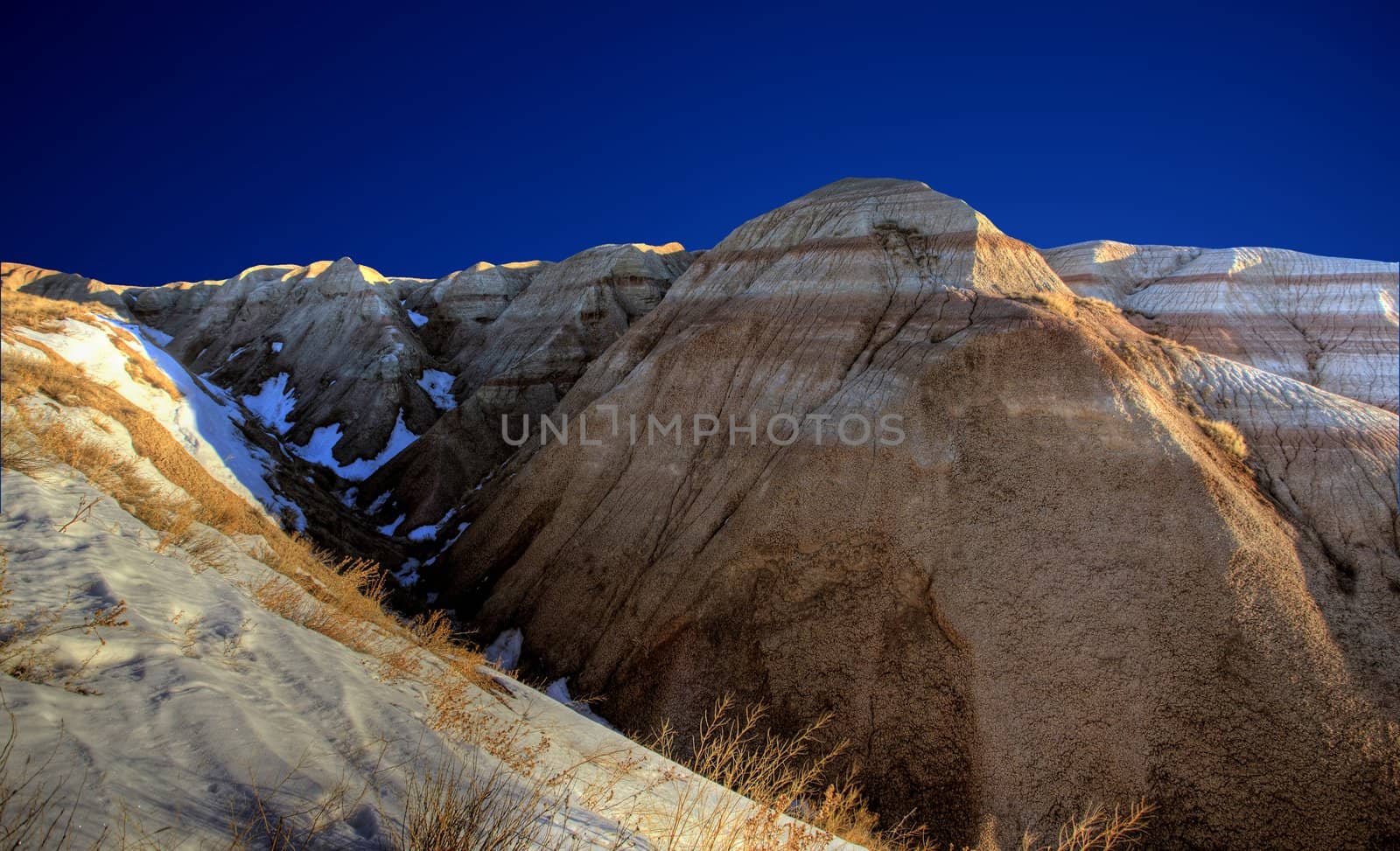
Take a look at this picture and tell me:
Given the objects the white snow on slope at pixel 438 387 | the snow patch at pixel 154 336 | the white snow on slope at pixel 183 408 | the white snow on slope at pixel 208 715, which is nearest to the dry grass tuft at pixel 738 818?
the white snow on slope at pixel 208 715

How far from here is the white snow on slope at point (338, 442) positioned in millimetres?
28172

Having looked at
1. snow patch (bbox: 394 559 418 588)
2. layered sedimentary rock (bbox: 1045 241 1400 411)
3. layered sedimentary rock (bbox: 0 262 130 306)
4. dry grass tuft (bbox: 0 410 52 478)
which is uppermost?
layered sedimentary rock (bbox: 1045 241 1400 411)

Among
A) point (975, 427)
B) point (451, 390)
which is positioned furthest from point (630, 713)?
point (451, 390)

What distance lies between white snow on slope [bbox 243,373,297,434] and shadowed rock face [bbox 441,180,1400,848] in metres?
24.1

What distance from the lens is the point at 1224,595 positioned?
30.9 ft

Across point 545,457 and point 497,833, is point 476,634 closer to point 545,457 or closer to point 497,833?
point 545,457

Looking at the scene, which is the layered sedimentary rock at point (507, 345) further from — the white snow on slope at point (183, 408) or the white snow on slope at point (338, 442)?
the white snow on slope at point (183, 408)

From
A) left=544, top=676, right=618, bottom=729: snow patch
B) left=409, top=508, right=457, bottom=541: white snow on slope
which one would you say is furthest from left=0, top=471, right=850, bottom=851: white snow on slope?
left=409, top=508, right=457, bottom=541: white snow on slope

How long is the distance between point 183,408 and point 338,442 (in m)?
16.6

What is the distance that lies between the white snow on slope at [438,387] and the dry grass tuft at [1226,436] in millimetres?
29654

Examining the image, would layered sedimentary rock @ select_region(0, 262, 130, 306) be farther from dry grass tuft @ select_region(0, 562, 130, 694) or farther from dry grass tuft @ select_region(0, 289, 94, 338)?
dry grass tuft @ select_region(0, 562, 130, 694)

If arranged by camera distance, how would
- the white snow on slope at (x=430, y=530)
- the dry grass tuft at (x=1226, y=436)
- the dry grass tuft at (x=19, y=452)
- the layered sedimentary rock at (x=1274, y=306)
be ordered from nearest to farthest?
the dry grass tuft at (x=19, y=452)
the dry grass tuft at (x=1226, y=436)
the white snow on slope at (x=430, y=530)
the layered sedimentary rock at (x=1274, y=306)

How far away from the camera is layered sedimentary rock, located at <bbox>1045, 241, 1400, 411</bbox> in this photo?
25266 mm

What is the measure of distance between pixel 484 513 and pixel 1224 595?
1567 centimetres
